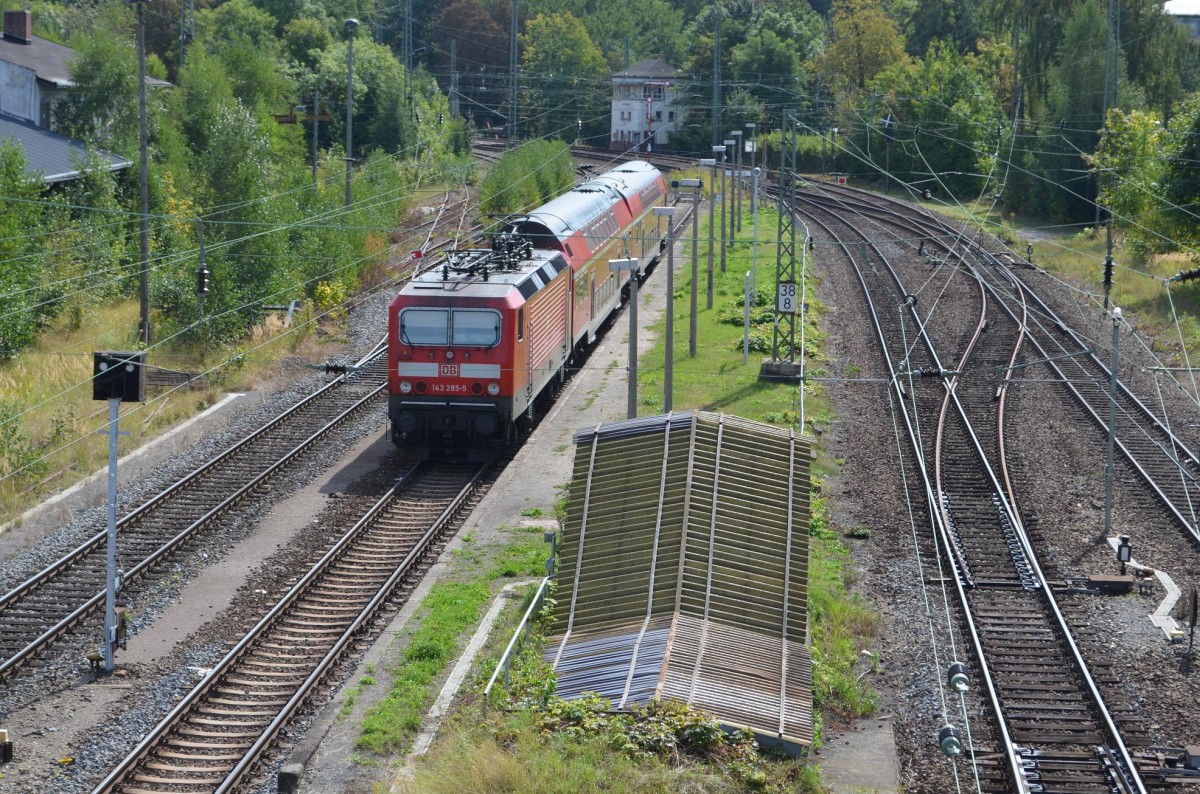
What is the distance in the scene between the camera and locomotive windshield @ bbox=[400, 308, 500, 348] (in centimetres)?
2220

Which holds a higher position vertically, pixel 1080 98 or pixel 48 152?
pixel 1080 98

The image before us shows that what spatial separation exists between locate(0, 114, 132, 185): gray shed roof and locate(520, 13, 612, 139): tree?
35899mm

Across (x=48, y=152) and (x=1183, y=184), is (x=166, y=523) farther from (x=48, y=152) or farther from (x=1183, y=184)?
(x=1183, y=184)

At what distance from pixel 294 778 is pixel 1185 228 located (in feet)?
109

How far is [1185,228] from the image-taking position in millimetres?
38375

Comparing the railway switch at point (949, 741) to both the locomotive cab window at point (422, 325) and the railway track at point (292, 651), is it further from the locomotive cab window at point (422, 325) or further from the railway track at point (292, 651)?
the locomotive cab window at point (422, 325)

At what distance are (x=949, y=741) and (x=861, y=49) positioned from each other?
69824mm

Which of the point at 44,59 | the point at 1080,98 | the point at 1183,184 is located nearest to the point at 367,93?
the point at 44,59

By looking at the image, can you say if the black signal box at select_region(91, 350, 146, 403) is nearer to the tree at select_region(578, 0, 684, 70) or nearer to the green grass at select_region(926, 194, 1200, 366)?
the green grass at select_region(926, 194, 1200, 366)

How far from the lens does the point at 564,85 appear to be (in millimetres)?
81688

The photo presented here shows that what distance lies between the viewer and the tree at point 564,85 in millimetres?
79938

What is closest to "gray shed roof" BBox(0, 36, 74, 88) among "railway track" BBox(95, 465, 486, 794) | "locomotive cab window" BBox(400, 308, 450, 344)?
"locomotive cab window" BBox(400, 308, 450, 344)

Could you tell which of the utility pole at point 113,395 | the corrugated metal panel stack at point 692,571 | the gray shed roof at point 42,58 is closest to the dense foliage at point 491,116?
the gray shed roof at point 42,58

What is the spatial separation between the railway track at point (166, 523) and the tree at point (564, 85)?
53.2m
